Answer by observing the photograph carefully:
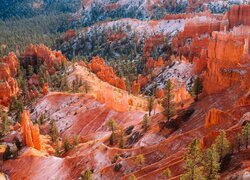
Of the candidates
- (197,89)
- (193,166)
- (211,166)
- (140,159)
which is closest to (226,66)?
(197,89)

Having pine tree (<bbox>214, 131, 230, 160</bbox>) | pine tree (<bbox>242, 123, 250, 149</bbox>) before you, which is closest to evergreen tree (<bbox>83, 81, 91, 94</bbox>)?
pine tree (<bbox>214, 131, 230, 160</bbox>)

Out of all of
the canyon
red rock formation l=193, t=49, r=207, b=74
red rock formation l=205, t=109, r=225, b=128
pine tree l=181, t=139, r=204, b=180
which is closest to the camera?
pine tree l=181, t=139, r=204, b=180

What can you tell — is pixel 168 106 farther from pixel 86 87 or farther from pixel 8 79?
pixel 8 79

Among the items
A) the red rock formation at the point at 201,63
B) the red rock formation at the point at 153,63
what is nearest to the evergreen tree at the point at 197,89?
the red rock formation at the point at 201,63

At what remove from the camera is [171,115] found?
56.7 metres

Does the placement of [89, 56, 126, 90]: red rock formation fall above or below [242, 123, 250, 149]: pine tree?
below

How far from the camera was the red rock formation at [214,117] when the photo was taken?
44906mm

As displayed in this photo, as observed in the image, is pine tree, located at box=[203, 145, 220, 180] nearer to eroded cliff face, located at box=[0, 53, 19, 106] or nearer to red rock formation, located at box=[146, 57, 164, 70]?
eroded cliff face, located at box=[0, 53, 19, 106]

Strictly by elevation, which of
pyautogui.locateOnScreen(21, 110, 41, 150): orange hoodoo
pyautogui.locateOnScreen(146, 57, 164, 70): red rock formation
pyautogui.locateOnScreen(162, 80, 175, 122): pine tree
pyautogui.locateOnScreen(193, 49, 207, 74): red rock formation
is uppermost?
pyautogui.locateOnScreen(162, 80, 175, 122): pine tree

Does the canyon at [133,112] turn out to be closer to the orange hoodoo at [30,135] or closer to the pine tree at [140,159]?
the orange hoodoo at [30,135]

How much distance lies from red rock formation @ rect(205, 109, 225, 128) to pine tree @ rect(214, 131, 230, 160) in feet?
34.3

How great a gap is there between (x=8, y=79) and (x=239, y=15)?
238 ft

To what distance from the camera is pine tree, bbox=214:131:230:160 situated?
111 ft

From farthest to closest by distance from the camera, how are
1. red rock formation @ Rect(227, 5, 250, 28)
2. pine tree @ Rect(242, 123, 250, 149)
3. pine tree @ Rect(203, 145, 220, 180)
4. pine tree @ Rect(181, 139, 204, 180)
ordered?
red rock formation @ Rect(227, 5, 250, 28) < pine tree @ Rect(242, 123, 250, 149) < pine tree @ Rect(181, 139, 204, 180) < pine tree @ Rect(203, 145, 220, 180)
